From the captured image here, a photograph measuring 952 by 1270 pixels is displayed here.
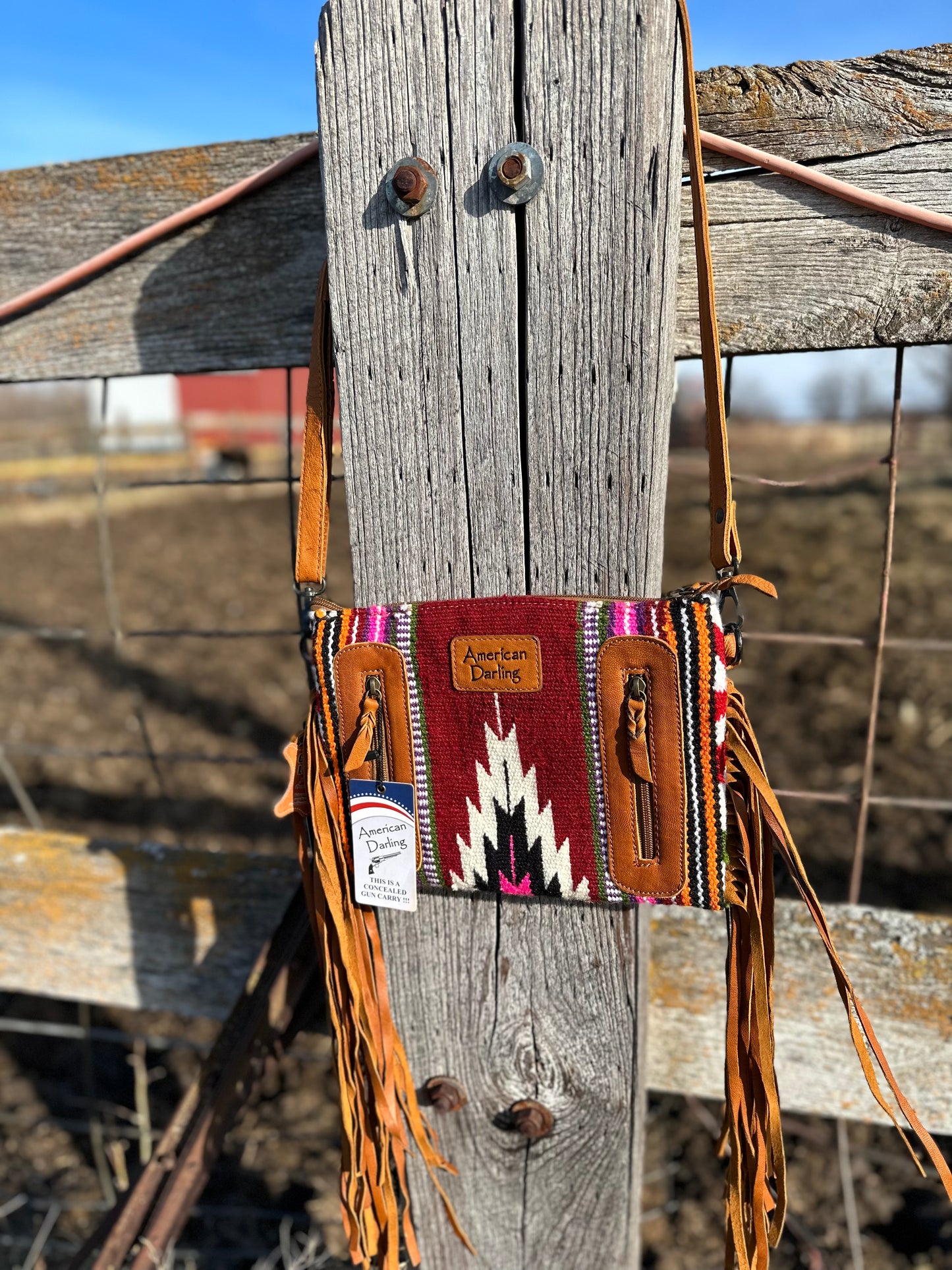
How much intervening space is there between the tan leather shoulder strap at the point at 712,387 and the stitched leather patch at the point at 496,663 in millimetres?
214

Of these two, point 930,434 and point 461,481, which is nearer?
point 461,481

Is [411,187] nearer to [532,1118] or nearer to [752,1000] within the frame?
[752,1000]

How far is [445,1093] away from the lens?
1176mm

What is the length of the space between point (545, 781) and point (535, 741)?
48mm

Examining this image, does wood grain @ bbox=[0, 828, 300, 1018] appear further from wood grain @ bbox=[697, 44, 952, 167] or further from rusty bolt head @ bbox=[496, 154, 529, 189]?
wood grain @ bbox=[697, 44, 952, 167]

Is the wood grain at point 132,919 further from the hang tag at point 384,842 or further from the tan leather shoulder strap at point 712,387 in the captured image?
the tan leather shoulder strap at point 712,387

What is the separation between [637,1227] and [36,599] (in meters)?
6.26

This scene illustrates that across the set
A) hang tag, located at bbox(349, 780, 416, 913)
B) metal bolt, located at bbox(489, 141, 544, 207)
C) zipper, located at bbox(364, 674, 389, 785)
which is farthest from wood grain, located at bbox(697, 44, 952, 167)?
hang tag, located at bbox(349, 780, 416, 913)

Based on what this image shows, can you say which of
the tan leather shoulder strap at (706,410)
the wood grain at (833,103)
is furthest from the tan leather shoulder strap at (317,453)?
the wood grain at (833,103)

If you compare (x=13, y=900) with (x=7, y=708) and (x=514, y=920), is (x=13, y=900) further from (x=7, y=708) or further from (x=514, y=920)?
(x=7, y=708)

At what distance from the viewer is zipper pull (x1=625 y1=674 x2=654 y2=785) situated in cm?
89

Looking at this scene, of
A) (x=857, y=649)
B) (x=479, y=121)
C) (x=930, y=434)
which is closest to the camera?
(x=479, y=121)

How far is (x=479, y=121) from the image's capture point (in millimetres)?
865

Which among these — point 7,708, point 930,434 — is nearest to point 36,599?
point 7,708
